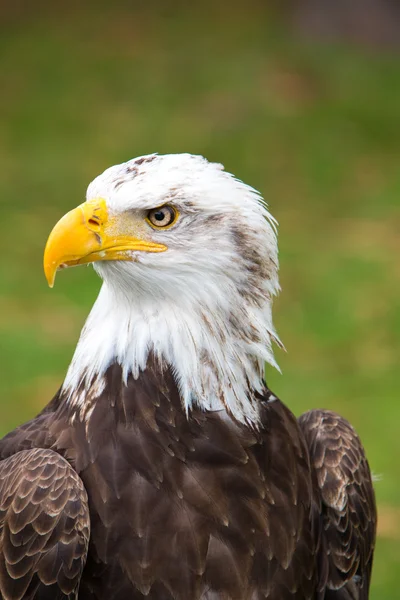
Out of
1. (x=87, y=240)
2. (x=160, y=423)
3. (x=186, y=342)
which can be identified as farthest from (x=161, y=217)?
(x=160, y=423)

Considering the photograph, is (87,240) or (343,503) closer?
(87,240)

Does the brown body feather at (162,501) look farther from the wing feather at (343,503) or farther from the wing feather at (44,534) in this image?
the wing feather at (343,503)

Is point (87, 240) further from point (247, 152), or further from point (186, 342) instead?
point (247, 152)

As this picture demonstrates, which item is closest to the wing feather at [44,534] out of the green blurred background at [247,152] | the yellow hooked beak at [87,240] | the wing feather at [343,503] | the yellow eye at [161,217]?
the yellow hooked beak at [87,240]

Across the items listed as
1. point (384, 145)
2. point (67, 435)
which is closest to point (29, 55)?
point (384, 145)

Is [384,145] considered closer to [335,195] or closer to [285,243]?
[335,195]

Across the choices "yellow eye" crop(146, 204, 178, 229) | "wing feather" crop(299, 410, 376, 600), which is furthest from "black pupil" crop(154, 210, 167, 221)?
"wing feather" crop(299, 410, 376, 600)

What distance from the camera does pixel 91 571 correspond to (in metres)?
4.64

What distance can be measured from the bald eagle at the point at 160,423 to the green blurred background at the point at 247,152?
3.83 m

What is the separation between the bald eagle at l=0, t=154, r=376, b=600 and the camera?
454 cm

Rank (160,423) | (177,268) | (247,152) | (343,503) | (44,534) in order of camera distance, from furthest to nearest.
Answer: (247,152), (343,503), (160,423), (177,268), (44,534)

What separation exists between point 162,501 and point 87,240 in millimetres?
1099

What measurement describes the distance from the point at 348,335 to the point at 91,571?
24.0 feet

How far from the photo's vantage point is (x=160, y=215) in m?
4.63
